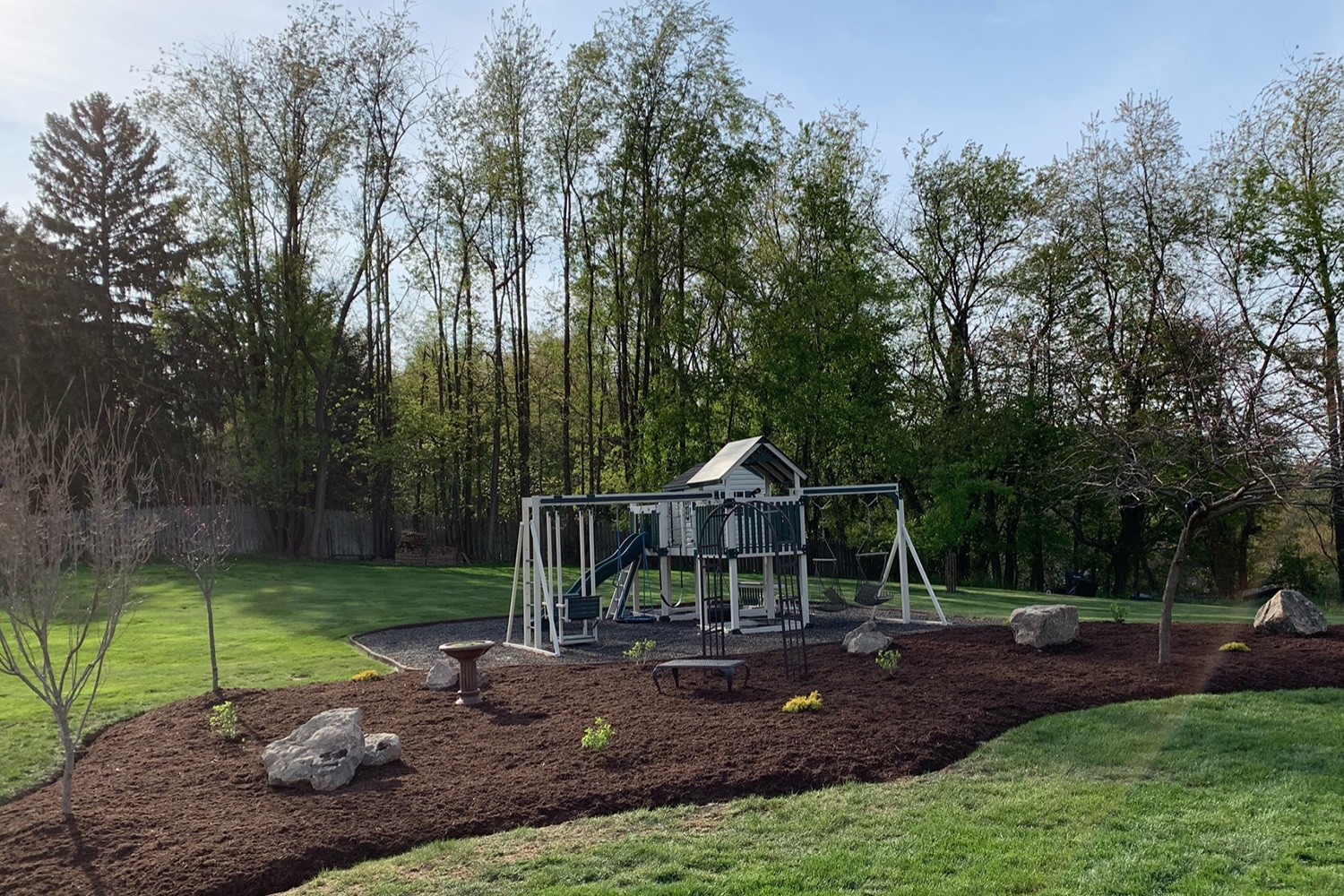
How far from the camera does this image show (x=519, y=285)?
3119 centimetres

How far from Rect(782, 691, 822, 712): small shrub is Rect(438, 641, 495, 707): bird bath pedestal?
110 inches

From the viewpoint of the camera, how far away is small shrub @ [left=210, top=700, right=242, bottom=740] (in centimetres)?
740

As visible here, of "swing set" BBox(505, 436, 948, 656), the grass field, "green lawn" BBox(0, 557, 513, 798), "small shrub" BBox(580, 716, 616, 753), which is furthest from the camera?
"swing set" BBox(505, 436, 948, 656)

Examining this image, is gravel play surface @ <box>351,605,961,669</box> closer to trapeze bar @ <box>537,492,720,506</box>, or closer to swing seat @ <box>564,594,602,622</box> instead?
swing seat @ <box>564,594,602,622</box>

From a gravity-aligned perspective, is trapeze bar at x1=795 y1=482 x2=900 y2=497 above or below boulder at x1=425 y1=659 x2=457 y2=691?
above

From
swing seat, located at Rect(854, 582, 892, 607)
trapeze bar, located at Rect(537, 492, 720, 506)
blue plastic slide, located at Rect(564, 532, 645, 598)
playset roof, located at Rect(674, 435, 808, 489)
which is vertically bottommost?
swing seat, located at Rect(854, 582, 892, 607)

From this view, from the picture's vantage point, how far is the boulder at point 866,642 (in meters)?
10.7

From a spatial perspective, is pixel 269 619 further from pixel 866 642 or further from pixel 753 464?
pixel 866 642

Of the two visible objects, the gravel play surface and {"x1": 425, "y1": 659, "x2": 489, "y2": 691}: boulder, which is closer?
{"x1": 425, "y1": 659, "x2": 489, "y2": 691}: boulder

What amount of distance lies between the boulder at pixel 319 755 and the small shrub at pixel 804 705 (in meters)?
3.26

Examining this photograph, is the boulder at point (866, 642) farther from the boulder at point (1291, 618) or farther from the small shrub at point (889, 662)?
the boulder at point (1291, 618)

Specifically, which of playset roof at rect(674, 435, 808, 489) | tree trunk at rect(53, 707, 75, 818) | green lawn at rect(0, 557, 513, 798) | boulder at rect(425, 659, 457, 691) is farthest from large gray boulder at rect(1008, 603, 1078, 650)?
tree trunk at rect(53, 707, 75, 818)

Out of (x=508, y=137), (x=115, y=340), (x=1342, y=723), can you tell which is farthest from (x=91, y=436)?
(x=115, y=340)

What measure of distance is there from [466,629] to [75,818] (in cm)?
940
